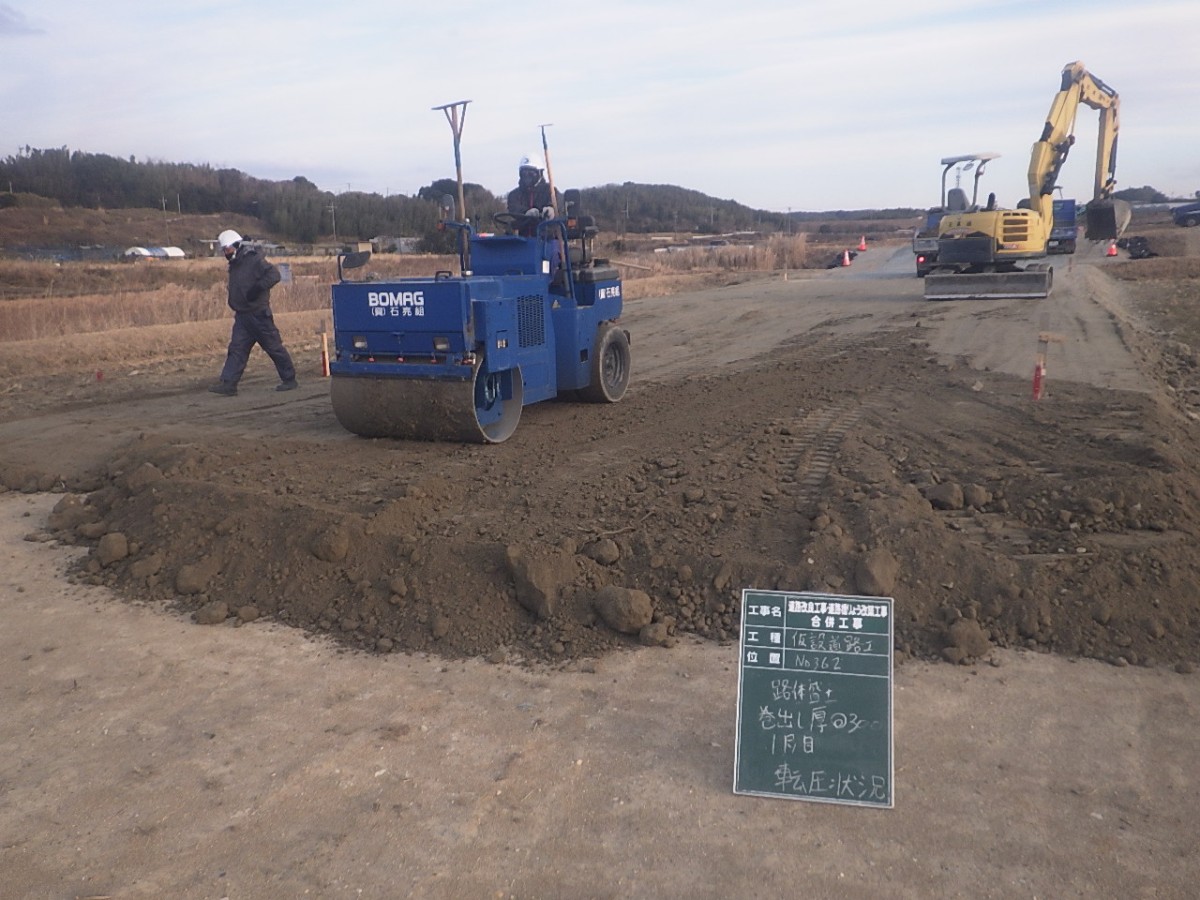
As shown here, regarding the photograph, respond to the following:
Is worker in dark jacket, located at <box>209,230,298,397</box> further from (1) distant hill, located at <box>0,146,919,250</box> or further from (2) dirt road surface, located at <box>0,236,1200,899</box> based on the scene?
(1) distant hill, located at <box>0,146,919,250</box>

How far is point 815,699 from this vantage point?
412 cm

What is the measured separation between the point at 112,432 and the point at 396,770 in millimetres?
7217

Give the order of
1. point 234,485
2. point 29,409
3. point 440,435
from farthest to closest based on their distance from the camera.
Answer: point 29,409
point 440,435
point 234,485

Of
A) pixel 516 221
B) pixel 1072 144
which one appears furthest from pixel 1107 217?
pixel 516 221

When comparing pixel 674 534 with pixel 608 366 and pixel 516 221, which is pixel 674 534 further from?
pixel 608 366

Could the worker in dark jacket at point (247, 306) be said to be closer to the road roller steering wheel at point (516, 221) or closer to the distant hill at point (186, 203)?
the road roller steering wheel at point (516, 221)

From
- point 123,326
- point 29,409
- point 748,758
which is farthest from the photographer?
point 123,326

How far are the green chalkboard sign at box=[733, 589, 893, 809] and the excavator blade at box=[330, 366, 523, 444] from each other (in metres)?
5.19

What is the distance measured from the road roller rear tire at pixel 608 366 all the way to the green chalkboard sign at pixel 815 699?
23.5 feet

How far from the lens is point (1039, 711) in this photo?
4.76 m

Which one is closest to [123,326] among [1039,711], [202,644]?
[202,644]

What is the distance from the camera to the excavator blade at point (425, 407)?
898 cm

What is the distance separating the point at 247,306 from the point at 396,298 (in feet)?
11.3

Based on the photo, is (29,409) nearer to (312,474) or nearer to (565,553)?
(312,474)
